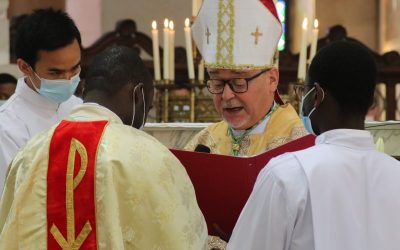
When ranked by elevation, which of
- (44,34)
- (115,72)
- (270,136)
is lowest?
(270,136)

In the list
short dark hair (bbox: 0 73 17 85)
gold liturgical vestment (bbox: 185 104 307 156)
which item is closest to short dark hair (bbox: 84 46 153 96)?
gold liturgical vestment (bbox: 185 104 307 156)

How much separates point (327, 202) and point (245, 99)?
1.29 m

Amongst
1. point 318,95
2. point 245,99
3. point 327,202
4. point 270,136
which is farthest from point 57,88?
point 327,202

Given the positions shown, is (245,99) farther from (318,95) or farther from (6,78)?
(6,78)

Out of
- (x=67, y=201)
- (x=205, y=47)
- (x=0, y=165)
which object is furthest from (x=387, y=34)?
(x=67, y=201)

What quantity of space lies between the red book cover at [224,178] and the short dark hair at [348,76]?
481mm

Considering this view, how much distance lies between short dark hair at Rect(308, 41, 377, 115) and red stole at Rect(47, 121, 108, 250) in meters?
0.67

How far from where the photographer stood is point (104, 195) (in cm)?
235

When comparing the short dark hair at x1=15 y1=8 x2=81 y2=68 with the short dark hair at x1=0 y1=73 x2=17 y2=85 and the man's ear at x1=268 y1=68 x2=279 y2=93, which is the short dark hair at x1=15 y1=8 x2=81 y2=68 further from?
the short dark hair at x1=0 y1=73 x2=17 y2=85

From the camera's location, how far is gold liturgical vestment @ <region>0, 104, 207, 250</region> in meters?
2.33

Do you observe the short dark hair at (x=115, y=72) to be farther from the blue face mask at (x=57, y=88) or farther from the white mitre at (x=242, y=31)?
the white mitre at (x=242, y=31)

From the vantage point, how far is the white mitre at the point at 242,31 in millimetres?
3543

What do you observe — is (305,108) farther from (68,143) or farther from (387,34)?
(387,34)

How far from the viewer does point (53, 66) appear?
341 cm
